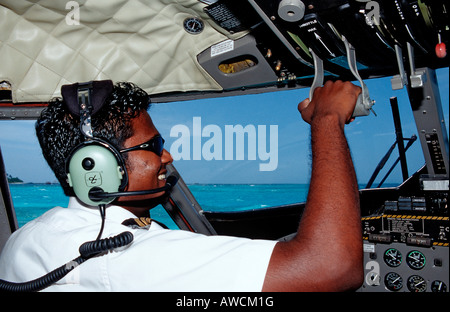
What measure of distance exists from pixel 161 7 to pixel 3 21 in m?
0.63

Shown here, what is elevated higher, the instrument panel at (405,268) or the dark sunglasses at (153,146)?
the dark sunglasses at (153,146)

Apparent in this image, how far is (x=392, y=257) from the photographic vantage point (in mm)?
1823

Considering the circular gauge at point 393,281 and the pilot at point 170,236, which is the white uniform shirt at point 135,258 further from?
the circular gauge at point 393,281

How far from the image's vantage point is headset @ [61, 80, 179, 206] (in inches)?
42.1

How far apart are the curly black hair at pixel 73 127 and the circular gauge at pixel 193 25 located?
1.55 feet

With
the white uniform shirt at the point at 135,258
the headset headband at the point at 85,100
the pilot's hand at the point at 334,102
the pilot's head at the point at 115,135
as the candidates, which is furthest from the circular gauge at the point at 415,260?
the headset headband at the point at 85,100

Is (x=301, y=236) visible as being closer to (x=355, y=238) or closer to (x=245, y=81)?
(x=355, y=238)

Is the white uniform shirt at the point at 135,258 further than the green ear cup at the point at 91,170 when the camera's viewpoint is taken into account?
No

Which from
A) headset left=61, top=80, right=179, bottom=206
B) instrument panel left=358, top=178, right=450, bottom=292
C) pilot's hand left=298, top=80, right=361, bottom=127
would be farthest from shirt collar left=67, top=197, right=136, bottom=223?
instrument panel left=358, top=178, right=450, bottom=292

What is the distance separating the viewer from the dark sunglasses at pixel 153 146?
1.21m

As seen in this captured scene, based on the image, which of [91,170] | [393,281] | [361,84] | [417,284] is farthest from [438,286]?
[91,170]

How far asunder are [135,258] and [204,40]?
1.08 m

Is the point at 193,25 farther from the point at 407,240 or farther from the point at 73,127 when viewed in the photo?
the point at 407,240

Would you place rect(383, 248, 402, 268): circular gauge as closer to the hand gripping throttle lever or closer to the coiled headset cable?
→ the hand gripping throttle lever
